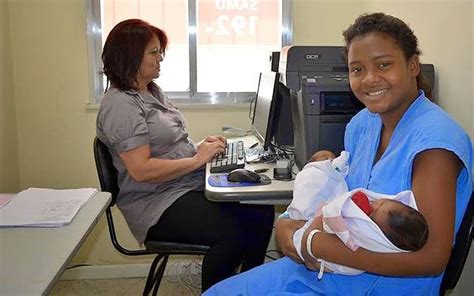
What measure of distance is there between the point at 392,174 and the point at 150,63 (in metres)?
1.25

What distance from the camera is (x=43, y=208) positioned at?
132cm

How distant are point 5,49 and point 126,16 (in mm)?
669

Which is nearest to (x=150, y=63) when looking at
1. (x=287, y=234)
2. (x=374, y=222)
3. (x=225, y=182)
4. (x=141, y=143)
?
(x=141, y=143)

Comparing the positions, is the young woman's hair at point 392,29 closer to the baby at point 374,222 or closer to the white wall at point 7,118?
the baby at point 374,222

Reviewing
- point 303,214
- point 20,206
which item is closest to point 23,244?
point 20,206

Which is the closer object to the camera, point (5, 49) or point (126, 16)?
point (5, 49)

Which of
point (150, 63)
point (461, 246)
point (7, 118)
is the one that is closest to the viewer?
point (461, 246)

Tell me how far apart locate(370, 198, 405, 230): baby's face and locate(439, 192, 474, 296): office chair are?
0.22 metres

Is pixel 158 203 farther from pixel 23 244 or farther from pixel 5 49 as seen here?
pixel 5 49

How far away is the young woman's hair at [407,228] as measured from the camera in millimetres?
996

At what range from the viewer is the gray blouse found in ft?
6.10

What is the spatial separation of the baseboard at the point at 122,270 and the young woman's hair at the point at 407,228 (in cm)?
203

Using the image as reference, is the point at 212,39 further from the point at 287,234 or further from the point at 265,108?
the point at 287,234

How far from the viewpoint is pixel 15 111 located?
2676mm
